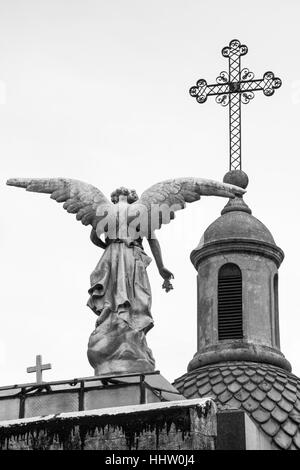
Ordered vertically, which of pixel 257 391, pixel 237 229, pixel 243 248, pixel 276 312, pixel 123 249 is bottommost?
pixel 123 249

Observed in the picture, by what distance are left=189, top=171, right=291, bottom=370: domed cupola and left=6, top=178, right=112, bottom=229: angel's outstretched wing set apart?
13.0 m

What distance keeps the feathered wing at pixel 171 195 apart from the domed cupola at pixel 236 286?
42.8 feet

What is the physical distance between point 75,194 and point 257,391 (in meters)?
11.6

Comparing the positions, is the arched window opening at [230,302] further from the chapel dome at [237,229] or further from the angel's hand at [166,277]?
the angel's hand at [166,277]

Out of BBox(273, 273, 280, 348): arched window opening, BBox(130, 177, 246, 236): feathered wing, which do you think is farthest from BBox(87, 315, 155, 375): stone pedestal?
BBox(273, 273, 280, 348): arched window opening

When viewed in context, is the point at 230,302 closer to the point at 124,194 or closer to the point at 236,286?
the point at 236,286

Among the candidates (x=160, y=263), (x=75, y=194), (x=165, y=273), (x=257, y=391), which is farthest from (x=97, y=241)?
(x=257, y=391)

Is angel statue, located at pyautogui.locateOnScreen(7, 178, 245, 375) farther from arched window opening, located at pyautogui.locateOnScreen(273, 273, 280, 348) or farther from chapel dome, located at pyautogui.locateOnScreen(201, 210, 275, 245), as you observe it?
chapel dome, located at pyautogui.locateOnScreen(201, 210, 275, 245)

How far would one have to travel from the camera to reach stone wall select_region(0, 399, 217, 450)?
23625 millimetres

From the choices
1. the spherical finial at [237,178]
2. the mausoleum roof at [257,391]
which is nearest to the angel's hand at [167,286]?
the mausoleum roof at [257,391]

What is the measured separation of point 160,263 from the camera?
2756cm

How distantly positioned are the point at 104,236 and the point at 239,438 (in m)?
3.43
